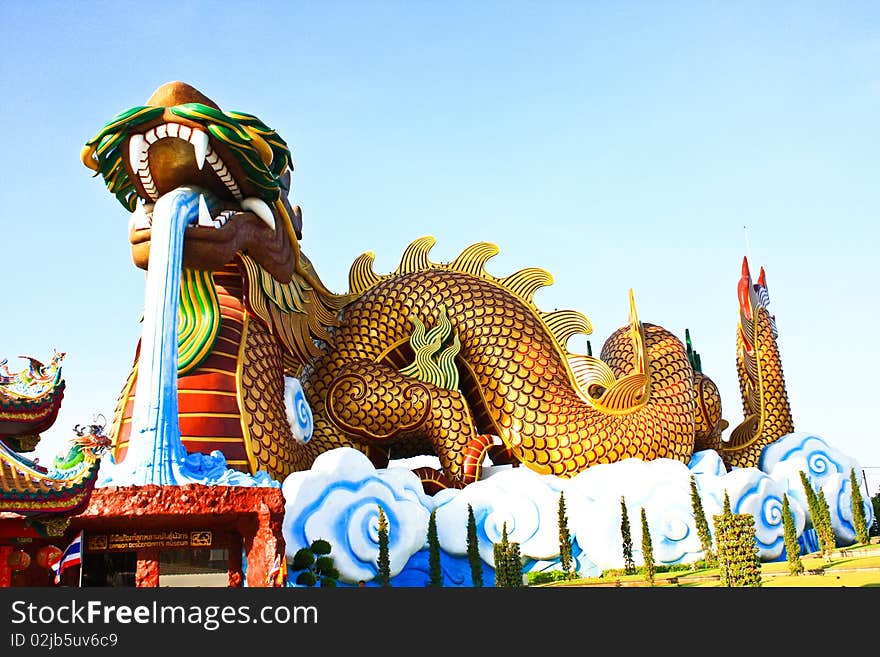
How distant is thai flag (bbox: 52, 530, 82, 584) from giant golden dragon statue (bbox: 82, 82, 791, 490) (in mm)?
2028

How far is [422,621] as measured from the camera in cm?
523

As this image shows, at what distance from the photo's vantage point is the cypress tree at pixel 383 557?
1013 centimetres

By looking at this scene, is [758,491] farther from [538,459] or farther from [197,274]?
[197,274]

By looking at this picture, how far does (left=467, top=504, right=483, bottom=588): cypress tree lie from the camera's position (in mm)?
10625

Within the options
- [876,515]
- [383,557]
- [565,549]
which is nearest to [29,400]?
[383,557]

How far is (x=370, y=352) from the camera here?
13047 millimetres

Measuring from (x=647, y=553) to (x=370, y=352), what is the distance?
505 centimetres

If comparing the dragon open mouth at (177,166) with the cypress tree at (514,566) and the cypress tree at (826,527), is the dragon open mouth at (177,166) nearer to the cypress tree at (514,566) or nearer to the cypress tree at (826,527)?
the cypress tree at (514,566)

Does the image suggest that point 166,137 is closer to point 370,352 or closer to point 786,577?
point 370,352

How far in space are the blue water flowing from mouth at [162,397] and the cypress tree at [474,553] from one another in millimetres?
3022

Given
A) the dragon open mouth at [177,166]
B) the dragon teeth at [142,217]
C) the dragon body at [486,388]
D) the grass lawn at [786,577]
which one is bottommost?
the grass lawn at [786,577]

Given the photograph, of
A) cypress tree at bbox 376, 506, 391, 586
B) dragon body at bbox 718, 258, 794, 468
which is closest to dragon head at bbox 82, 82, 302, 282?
cypress tree at bbox 376, 506, 391, 586

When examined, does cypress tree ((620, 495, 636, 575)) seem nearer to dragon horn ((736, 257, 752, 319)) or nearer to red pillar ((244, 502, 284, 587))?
red pillar ((244, 502, 284, 587))

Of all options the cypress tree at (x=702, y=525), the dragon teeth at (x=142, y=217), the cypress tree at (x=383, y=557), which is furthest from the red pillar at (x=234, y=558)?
the cypress tree at (x=702, y=525)
